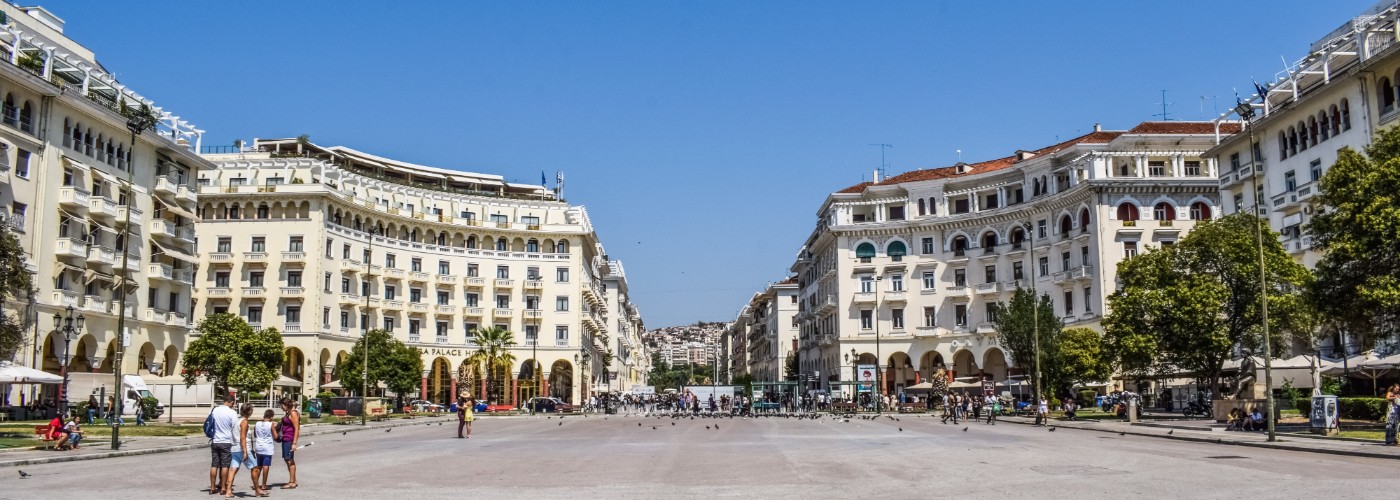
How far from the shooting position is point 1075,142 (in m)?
73.4

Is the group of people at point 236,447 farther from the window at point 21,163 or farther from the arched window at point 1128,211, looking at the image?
the arched window at point 1128,211

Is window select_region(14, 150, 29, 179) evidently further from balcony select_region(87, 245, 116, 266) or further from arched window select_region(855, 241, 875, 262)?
arched window select_region(855, 241, 875, 262)

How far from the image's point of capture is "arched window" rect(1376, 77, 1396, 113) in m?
43.2

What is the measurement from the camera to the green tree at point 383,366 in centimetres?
7056

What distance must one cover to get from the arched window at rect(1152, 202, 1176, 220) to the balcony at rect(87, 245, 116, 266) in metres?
60.3

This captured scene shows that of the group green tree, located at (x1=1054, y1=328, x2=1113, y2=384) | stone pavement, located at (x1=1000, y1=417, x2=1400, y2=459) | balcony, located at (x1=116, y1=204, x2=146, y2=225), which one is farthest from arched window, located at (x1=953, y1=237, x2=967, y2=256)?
balcony, located at (x1=116, y1=204, x2=146, y2=225)

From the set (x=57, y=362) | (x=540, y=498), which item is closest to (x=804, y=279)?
(x=57, y=362)

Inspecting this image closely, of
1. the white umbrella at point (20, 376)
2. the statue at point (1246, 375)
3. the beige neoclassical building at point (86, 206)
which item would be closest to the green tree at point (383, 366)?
the beige neoclassical building at point (86, 206)

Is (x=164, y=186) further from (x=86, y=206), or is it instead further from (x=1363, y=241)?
(x=1363, y=241)

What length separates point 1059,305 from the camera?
7200 cm

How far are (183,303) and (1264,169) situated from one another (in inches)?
2319

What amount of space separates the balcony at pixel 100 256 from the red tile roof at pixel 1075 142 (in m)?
54.6

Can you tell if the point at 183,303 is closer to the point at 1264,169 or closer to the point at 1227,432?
the point at 1227,432

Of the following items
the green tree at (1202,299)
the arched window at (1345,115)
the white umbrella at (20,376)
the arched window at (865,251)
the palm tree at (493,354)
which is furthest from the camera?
the arched window at (865,251)
